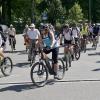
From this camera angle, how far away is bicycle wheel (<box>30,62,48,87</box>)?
1284 centimetres

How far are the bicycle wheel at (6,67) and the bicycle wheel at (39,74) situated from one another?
7.89 feet

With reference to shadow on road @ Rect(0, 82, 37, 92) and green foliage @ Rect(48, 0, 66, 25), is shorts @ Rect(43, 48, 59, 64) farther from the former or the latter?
green foliage @ Rect(48, 0, 66, 25)

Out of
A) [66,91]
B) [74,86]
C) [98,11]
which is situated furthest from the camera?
[98,11]

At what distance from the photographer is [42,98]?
10836 mm

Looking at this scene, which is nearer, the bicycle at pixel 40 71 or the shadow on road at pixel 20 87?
the shadow on road at pixel 20 87

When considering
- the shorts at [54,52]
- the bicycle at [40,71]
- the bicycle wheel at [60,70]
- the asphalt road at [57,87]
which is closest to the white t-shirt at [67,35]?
the asphalt road at [57,87]

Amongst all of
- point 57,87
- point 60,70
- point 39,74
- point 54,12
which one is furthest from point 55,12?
point 57,87

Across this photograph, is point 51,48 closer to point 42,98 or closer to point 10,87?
point 10,87

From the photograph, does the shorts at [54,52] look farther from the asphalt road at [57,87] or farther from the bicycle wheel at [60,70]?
the asphalt road at [57,87]

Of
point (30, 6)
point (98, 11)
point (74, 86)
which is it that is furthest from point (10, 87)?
point (98, 11)

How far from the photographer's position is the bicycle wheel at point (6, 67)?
1508 centimetres

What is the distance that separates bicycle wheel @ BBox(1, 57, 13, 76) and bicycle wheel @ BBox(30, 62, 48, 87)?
7.89 feet

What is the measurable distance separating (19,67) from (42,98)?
764cm

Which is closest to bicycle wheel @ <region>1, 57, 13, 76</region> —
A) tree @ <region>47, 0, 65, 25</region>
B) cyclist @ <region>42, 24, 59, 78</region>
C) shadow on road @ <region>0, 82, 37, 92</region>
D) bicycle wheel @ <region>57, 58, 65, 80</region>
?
shadow on road @ <region>0, 82, 37, 92</region>
